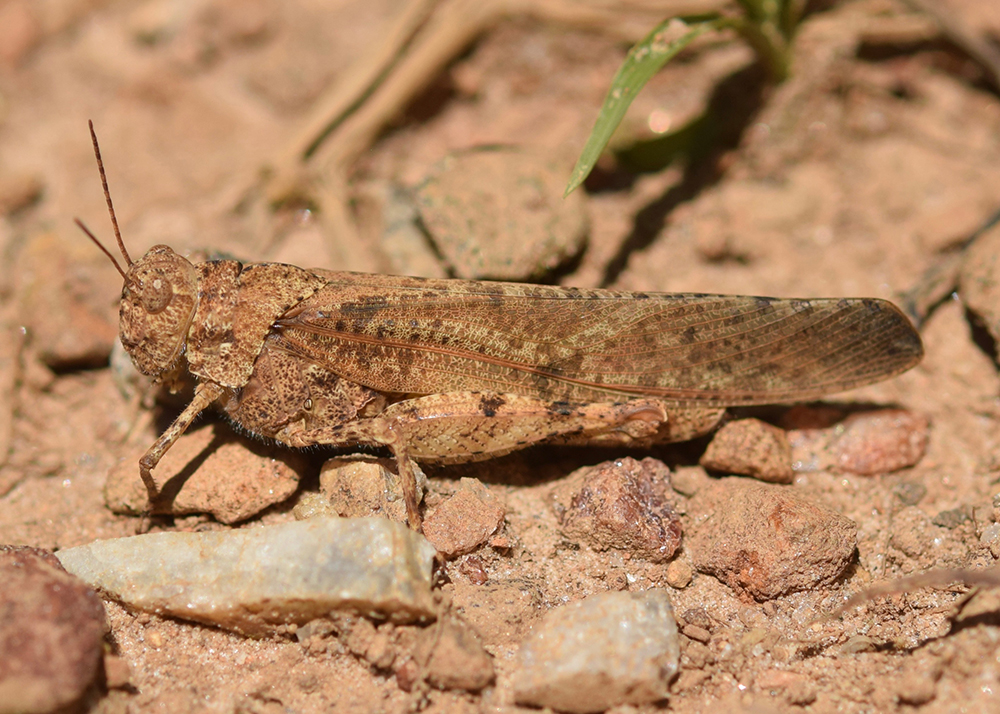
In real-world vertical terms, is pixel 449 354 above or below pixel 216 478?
above

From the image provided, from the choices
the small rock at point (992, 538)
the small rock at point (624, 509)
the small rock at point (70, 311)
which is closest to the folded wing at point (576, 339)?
the small rock at point (624, 509)

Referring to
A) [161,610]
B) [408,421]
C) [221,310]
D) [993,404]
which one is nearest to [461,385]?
[408,421]

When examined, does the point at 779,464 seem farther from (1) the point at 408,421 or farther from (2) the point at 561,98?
(2) the point at 561,98

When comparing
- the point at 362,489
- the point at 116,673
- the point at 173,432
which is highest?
the point at 173,432

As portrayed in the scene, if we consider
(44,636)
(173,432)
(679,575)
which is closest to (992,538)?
(679,575)

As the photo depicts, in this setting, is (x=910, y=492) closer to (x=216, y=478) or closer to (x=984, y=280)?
(x=984, y=280)

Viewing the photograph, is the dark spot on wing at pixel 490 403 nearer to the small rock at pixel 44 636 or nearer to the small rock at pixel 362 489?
the small rock at pixel 362 489

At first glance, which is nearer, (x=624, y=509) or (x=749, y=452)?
(x=624, y=509)
